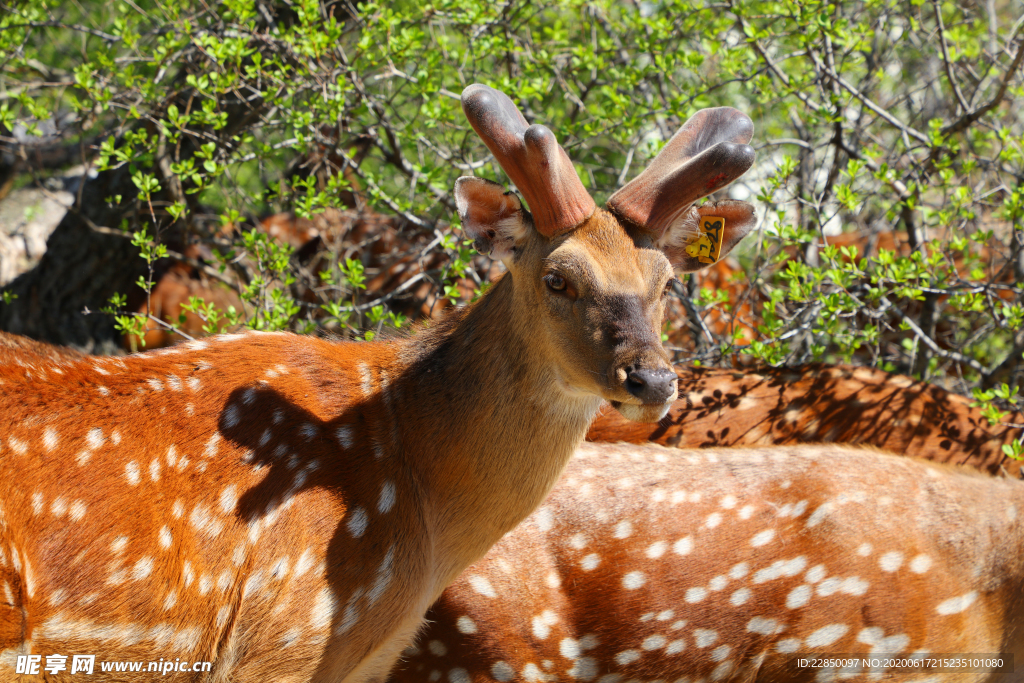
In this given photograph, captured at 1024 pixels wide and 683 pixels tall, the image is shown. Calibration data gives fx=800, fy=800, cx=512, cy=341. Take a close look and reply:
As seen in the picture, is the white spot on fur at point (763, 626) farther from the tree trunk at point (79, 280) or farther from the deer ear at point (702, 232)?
the tree trunk at point (79, 280)

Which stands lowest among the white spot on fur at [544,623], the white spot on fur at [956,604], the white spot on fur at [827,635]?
the white spot on fur at [827,635]

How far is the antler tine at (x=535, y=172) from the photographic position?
10.3ft

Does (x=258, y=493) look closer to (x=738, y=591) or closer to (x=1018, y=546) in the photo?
(x=738, y=591)

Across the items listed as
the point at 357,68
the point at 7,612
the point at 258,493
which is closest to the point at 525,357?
the point at 258,493

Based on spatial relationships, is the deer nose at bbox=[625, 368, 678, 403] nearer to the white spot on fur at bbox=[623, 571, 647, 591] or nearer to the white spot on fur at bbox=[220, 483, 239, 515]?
the white spot on fur at bbox=[623, 571, 647, 591]

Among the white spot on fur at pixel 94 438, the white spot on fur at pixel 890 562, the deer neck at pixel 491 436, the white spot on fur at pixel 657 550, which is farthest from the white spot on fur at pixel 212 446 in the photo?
the white spot on fur at pixel 890 562

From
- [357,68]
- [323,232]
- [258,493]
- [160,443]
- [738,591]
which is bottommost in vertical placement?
[738,591]

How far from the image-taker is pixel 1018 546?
12.2 ft

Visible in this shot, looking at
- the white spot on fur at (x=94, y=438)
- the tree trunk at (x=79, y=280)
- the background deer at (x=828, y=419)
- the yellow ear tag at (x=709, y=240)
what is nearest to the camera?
the white spot on fur at (x=94, y=438)

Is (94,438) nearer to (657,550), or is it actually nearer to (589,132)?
(657,550)

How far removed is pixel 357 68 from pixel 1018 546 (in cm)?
476

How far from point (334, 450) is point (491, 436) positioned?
0.64 m

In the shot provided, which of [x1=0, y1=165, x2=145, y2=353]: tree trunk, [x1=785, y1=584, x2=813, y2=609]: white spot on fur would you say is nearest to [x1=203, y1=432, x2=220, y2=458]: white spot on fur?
[x1=785, y1=584, x2=813, y2=609]: white spot on fur

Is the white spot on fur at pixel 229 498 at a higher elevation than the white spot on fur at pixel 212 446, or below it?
below
